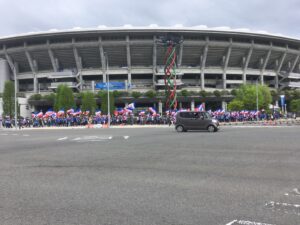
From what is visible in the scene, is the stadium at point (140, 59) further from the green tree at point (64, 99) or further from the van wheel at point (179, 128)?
the van wheel at point (179, 128)

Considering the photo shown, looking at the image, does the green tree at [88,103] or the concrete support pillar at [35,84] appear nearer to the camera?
the green tree at [88,103]

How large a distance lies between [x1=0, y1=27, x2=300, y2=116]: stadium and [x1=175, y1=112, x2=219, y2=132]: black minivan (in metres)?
45.6

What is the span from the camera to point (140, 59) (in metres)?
74.5

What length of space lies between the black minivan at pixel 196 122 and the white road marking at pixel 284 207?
60.5 ft

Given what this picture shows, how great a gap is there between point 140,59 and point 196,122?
52463mm

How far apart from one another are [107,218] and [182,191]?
1923mm

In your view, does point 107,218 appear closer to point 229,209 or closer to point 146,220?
point 146,220

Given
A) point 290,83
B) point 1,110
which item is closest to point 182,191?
point 1,110


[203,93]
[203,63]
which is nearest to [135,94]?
[203,93]

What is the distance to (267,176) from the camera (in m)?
7.28

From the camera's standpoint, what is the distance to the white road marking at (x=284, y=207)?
4734mm

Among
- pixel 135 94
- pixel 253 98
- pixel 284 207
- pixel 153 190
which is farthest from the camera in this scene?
pixel 135 94

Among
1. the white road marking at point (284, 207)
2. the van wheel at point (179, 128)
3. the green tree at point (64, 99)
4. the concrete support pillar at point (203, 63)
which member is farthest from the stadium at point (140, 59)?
the white road marking at point (284, 207)

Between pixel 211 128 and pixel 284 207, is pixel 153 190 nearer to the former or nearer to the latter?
pixel 284 207
